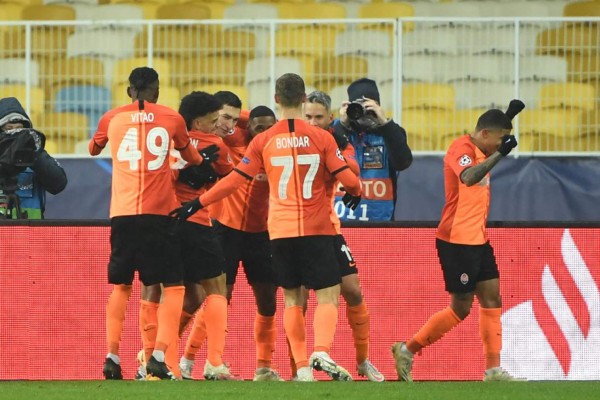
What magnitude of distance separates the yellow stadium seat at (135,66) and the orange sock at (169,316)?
424 cm

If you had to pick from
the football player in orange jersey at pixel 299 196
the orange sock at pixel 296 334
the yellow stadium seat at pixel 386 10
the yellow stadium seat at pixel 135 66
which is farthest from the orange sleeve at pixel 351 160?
the yellow stadium seat at pixel 386 10

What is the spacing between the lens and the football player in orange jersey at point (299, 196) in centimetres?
868

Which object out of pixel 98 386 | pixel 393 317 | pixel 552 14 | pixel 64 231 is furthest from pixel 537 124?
pixel 98 386

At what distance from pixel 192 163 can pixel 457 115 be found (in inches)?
159

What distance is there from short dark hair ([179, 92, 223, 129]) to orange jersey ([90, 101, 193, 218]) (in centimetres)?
60

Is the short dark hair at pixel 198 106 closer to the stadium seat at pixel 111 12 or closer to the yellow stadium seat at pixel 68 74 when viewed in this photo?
the yellow stadium seat at pixel 68 74

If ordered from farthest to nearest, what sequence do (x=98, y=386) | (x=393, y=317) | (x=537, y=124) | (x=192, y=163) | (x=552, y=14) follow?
(x=552, y=14), (x=537, y=124), (x=393, y=317), (x=192, y=163), (x=98, y=386)

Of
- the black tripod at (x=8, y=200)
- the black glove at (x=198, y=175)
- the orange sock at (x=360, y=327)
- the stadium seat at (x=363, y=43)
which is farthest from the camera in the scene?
the stadium seat at (x=363, y=43)

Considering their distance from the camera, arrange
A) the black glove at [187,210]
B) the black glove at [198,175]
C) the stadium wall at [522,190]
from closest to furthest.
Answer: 1. the black glove at [187,210]
2. the black glove at [198,175]
3. the stadium wall at [522,190]

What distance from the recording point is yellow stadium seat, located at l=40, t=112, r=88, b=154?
1280 centimetres

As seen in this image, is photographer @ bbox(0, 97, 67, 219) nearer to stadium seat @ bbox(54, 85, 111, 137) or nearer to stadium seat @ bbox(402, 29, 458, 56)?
stadium seat @ bbox(54, 85, 111, 137)

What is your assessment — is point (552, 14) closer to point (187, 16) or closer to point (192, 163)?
point (187, 16)

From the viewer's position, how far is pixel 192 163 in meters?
9.10

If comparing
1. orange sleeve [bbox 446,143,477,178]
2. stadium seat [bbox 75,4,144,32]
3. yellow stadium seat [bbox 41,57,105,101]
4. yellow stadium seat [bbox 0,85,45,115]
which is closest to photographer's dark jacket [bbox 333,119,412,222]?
orange sleeve [bbox 446,143,477,178]
